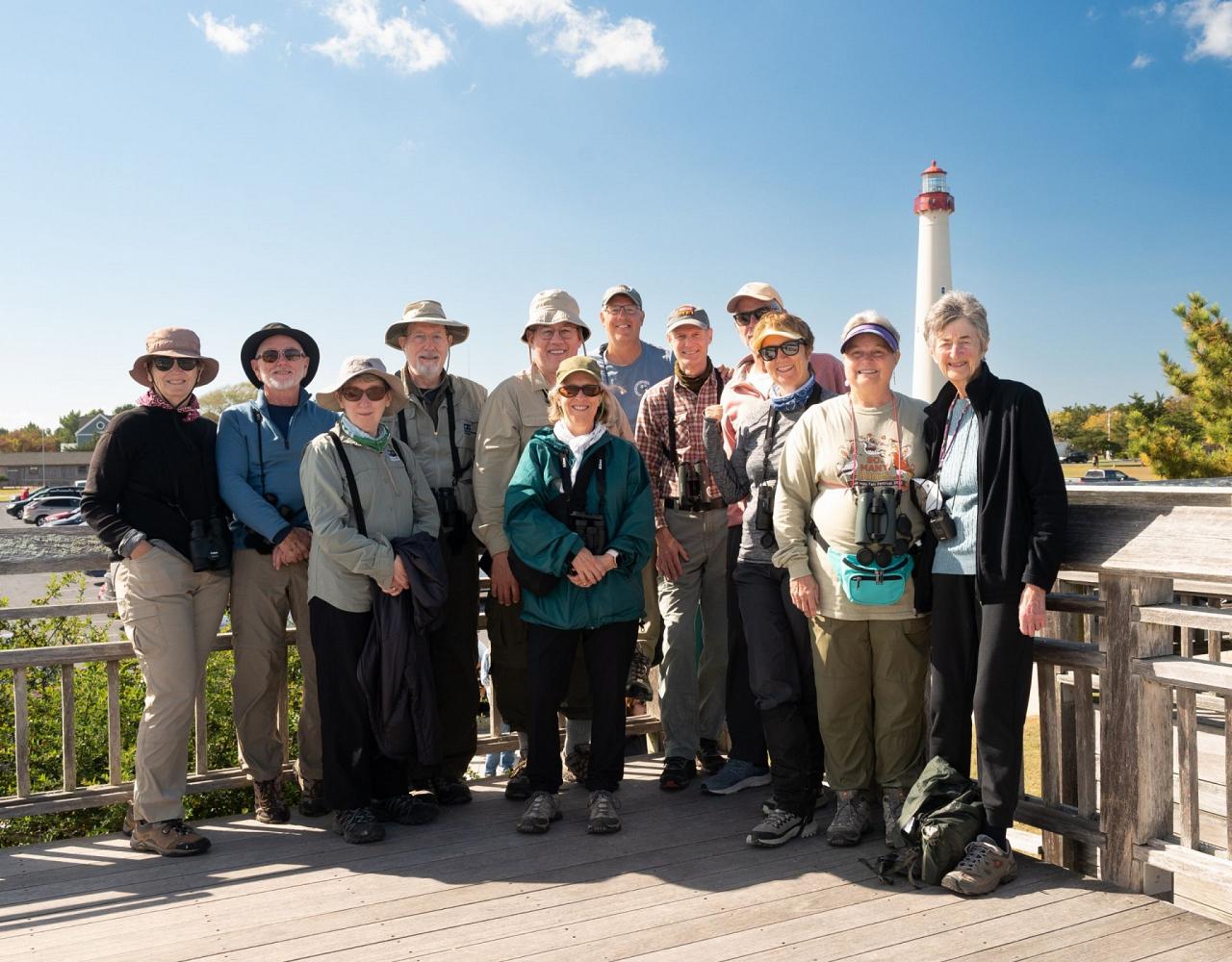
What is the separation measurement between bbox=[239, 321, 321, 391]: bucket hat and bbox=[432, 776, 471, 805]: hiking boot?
1930 mm

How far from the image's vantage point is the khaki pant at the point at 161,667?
386 centimetres

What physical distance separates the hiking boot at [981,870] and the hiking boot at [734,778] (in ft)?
4.20

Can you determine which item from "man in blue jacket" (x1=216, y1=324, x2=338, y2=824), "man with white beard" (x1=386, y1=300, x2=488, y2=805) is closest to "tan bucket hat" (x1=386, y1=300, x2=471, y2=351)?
"man with white beard" (x1=386, y1=300, x2=488, y2=805)

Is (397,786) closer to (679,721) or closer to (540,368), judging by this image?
(679,721)

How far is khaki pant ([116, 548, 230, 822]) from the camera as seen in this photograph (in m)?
3.86

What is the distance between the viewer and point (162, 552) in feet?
12.8

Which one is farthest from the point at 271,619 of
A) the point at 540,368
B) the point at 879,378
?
the point at 879,378

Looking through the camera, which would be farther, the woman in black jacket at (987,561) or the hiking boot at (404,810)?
the hiking boot at (404,810)

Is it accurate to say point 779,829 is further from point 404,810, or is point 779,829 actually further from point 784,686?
point 404,810

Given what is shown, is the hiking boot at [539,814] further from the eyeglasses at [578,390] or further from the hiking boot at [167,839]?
the eyeglasses at [578,390]

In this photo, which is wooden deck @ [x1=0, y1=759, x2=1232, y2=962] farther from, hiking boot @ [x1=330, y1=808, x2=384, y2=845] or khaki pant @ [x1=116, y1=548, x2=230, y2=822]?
khaki pant @ [x1=116, y1=548, x2=230, y2=822]

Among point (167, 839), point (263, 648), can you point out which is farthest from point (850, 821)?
point (167, 839)

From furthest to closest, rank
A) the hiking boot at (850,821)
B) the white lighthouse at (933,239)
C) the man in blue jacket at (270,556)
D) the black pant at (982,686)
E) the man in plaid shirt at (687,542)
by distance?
the white lighthouse at (933,239)
the man in plaid shirt at (687,542)
the man in blue jacket at (270,556)
the hiking boot at (850,821)
the black pant at (982,686)

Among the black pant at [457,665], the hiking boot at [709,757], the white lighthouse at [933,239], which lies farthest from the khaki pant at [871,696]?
the white lighthouse at [933,239]
